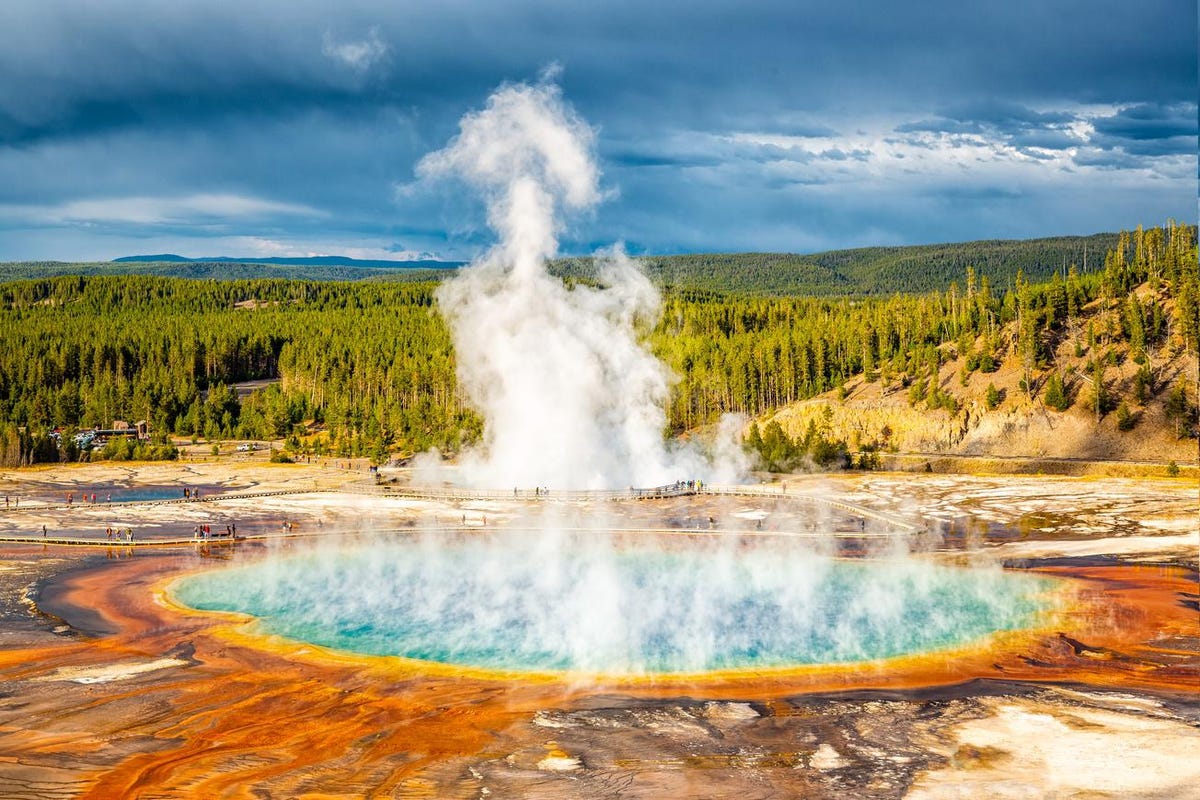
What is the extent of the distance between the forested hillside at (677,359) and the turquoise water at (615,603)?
49322 mm

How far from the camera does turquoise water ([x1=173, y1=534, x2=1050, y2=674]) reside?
30547 millimetres

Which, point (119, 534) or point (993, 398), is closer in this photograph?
point (119, 534)

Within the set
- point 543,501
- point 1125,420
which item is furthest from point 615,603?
point 1125,420

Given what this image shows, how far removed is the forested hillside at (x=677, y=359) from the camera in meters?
94.9

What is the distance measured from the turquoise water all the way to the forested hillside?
1942 inches

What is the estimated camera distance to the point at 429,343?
153000mm

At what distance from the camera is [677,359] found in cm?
12375

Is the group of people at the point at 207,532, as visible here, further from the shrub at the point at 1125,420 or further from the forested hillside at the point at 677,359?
the shrub at the point at 1125,420

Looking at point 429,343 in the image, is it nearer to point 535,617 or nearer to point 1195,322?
point 1195,322

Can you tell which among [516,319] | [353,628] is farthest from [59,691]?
[516,319]

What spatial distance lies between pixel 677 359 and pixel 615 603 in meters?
88.1

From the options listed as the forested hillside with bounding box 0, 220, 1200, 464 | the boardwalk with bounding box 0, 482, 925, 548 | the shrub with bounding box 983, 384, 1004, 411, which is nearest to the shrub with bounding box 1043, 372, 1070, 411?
the forested hillside with bounding box 0, 220, 1200, 464

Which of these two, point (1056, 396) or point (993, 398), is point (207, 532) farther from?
point (1056, 396)

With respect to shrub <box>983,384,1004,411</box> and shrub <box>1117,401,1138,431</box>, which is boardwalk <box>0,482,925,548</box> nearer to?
shrub <box>983,384,1004,411</box>
